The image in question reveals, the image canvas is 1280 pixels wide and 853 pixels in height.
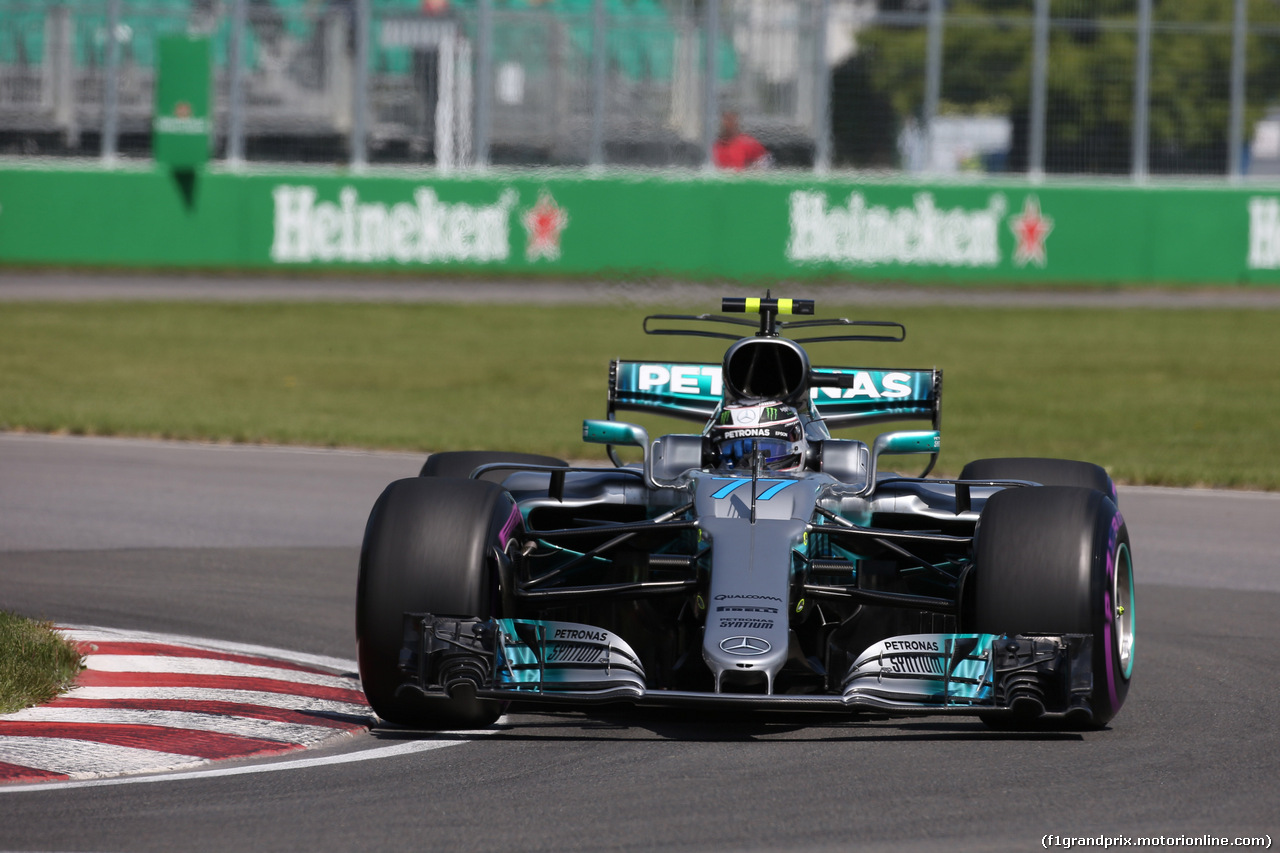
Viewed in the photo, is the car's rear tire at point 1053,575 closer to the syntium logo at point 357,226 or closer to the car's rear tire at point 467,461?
the car's rear tire at point 467,461

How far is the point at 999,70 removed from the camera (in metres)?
29.4

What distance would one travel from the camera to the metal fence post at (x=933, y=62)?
96.0 ft

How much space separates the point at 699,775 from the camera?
17.7ft

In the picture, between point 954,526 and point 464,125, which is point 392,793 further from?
point 464,125

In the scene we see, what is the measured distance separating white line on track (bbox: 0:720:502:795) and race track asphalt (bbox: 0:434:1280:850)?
0.02 meters

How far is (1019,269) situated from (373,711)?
23.4 m

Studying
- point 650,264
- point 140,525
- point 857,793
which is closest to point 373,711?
point 857,793

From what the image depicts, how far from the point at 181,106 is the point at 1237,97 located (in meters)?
16.1

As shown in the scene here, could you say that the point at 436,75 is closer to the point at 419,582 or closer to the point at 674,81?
the point at 674,81

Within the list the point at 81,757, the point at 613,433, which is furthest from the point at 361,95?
the point at 81,757

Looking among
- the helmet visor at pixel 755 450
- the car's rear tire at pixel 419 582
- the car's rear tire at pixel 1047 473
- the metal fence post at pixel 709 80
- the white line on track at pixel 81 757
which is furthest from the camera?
the metal fence post at pixel 709 80

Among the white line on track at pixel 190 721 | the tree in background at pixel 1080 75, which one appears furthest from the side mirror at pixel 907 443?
the tree in background at pixel 1080 75

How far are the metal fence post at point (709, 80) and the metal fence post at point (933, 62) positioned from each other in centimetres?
332

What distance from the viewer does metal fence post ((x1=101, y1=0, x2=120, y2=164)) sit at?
1055 inches
